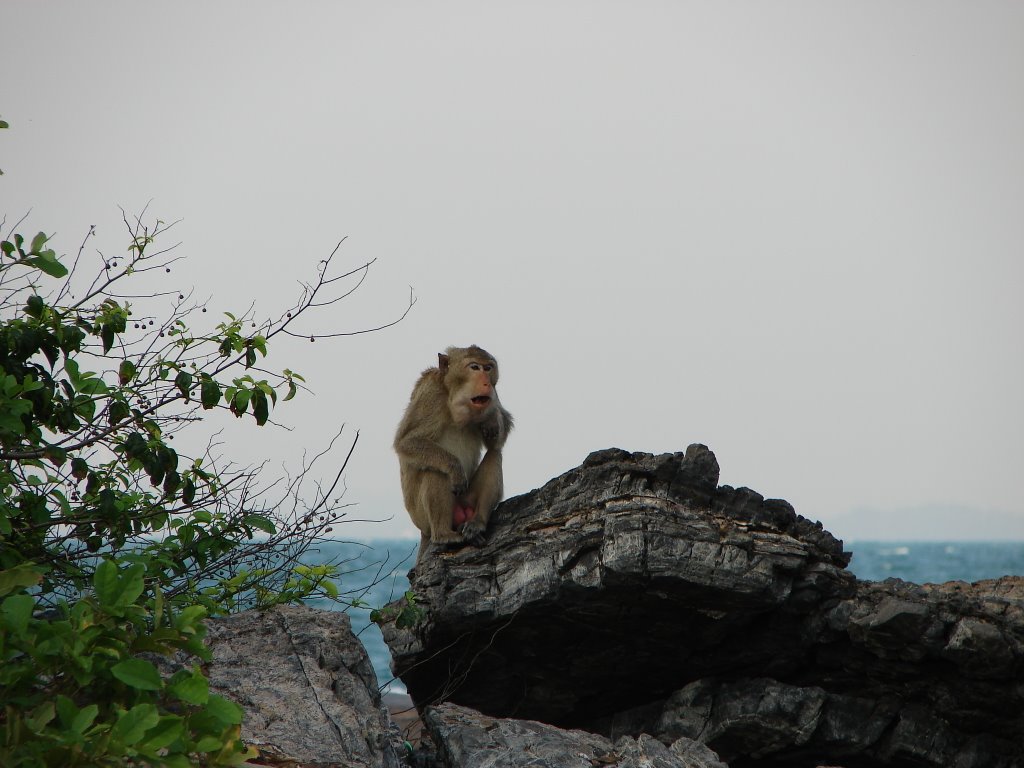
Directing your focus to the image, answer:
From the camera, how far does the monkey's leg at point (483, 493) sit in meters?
8.44

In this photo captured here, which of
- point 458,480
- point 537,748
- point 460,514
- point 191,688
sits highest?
point 458,480

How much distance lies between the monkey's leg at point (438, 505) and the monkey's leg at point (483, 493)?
14 cm

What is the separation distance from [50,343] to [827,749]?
224 inches

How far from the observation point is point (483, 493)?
8.75m

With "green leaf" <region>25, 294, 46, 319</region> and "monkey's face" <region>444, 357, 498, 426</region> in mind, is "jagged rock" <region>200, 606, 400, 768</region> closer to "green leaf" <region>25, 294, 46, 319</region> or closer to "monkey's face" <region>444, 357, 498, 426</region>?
"green leaf" <region>25, 294, 46, 319</region>

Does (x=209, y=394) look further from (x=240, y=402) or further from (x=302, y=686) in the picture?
(x=302, y=686)

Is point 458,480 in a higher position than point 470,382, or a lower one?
lower

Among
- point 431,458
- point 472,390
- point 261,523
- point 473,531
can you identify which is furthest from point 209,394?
point 472,390

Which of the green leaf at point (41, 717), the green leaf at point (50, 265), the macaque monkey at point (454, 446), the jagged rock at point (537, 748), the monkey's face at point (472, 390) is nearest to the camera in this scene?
the green leaf at point (41, 717)

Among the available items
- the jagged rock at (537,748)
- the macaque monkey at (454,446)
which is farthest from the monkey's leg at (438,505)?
the jagged rock at (537,748)

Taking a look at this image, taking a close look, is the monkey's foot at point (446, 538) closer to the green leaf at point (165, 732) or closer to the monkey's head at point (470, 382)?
the monkey's head at point (470, 382)

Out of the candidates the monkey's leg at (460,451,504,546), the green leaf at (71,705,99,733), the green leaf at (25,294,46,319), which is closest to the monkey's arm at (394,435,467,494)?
the monkey's leg at (460,451,504,546)

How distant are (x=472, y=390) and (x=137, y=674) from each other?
5.51m

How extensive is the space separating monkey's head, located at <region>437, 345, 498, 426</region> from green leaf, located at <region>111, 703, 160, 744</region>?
560cm
